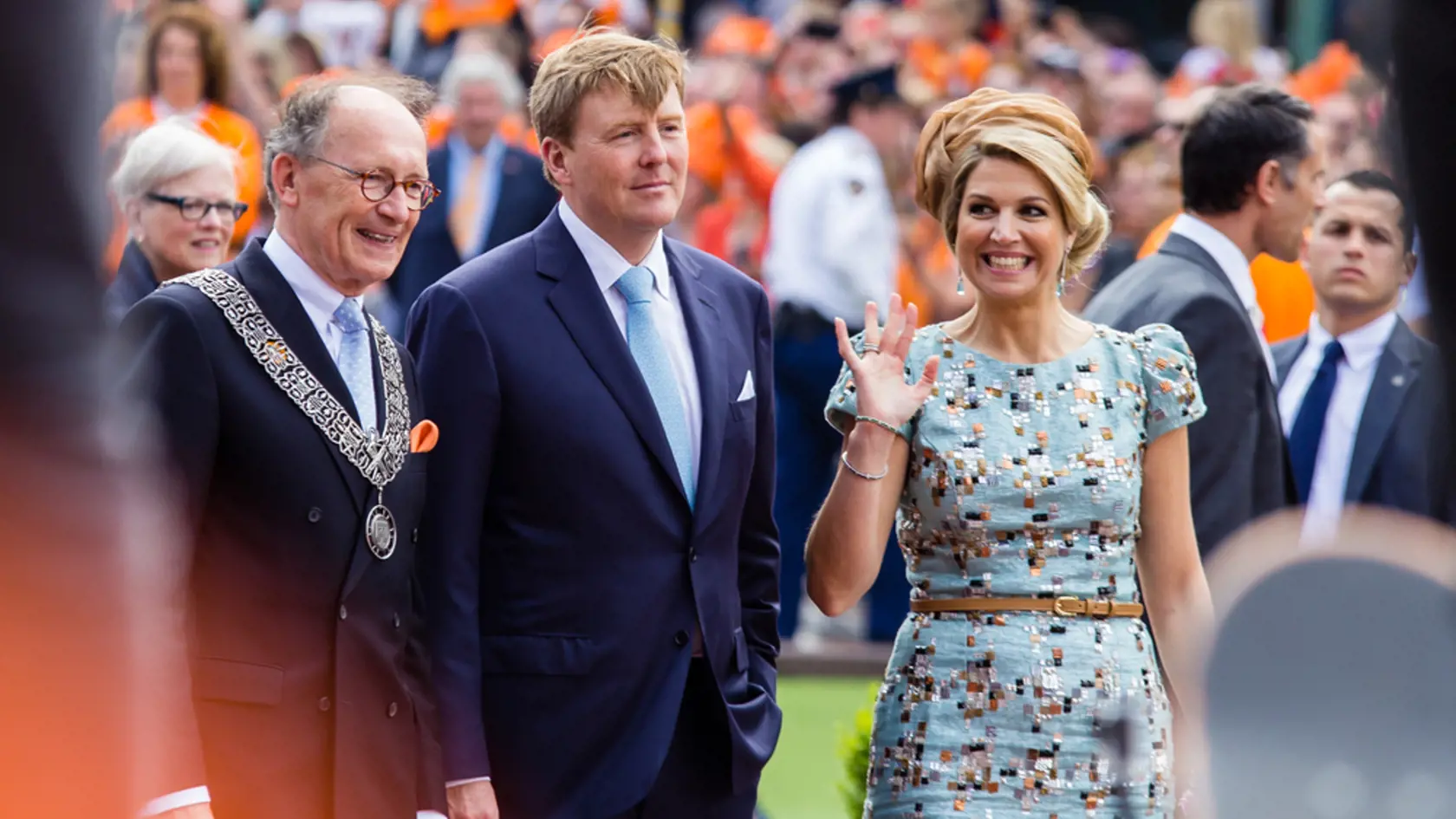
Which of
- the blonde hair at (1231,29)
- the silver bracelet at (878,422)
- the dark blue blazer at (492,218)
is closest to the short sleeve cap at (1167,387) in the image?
the silver bracelet at (878,422)

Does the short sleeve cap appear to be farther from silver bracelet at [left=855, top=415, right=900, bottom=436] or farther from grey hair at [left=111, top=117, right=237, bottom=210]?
grey hair at [left=111, top=117, right=237, bottom=210]

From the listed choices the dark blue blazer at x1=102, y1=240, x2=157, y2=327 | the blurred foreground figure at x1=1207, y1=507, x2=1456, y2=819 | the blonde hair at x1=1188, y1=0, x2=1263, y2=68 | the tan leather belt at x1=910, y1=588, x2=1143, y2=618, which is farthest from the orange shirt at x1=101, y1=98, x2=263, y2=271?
the blonde hair at x1=1188, y1=0, x2=1263, y2=68

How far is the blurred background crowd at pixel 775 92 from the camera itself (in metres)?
7.61

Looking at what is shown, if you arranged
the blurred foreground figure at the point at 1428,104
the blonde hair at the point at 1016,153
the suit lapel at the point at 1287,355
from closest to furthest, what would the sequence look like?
the blurred foreground figure at the point at 1428,104
the blonde hair at the point at 1016,153
the suit lapel at the point at 1287,355

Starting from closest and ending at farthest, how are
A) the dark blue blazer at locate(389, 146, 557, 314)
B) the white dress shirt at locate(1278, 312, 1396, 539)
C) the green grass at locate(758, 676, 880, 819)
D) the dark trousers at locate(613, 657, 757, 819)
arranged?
the dark trousers at locate(613, 657, 757, 819)
the white dress shirt at locate(1278, 312, 1396, 539)
the green grass at locate(758, 676, 880, 819)
the dark blue blazer at locate(389, 146, 557, 314)

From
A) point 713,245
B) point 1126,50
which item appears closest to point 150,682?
point 713,245

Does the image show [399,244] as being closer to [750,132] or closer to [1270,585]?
[1270,585]

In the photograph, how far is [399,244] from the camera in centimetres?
362

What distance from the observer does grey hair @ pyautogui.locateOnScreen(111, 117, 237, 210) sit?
188 inches

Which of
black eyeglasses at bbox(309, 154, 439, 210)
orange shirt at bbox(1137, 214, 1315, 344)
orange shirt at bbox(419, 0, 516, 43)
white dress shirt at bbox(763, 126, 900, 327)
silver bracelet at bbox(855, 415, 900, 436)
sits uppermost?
orange shirt at bbox(419, 0, 516, 43)

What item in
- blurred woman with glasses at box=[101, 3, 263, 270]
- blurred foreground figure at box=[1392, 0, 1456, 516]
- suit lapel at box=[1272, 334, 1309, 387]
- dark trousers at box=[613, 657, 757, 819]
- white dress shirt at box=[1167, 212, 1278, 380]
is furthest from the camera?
blurred woman with glasses at box=[101, 3, 263, 270]

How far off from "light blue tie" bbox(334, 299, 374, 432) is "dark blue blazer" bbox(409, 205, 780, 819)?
203mm

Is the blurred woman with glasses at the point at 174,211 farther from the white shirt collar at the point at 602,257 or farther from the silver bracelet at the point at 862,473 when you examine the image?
the silver bracelet at the point at 862,473

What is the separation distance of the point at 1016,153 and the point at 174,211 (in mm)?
2083
